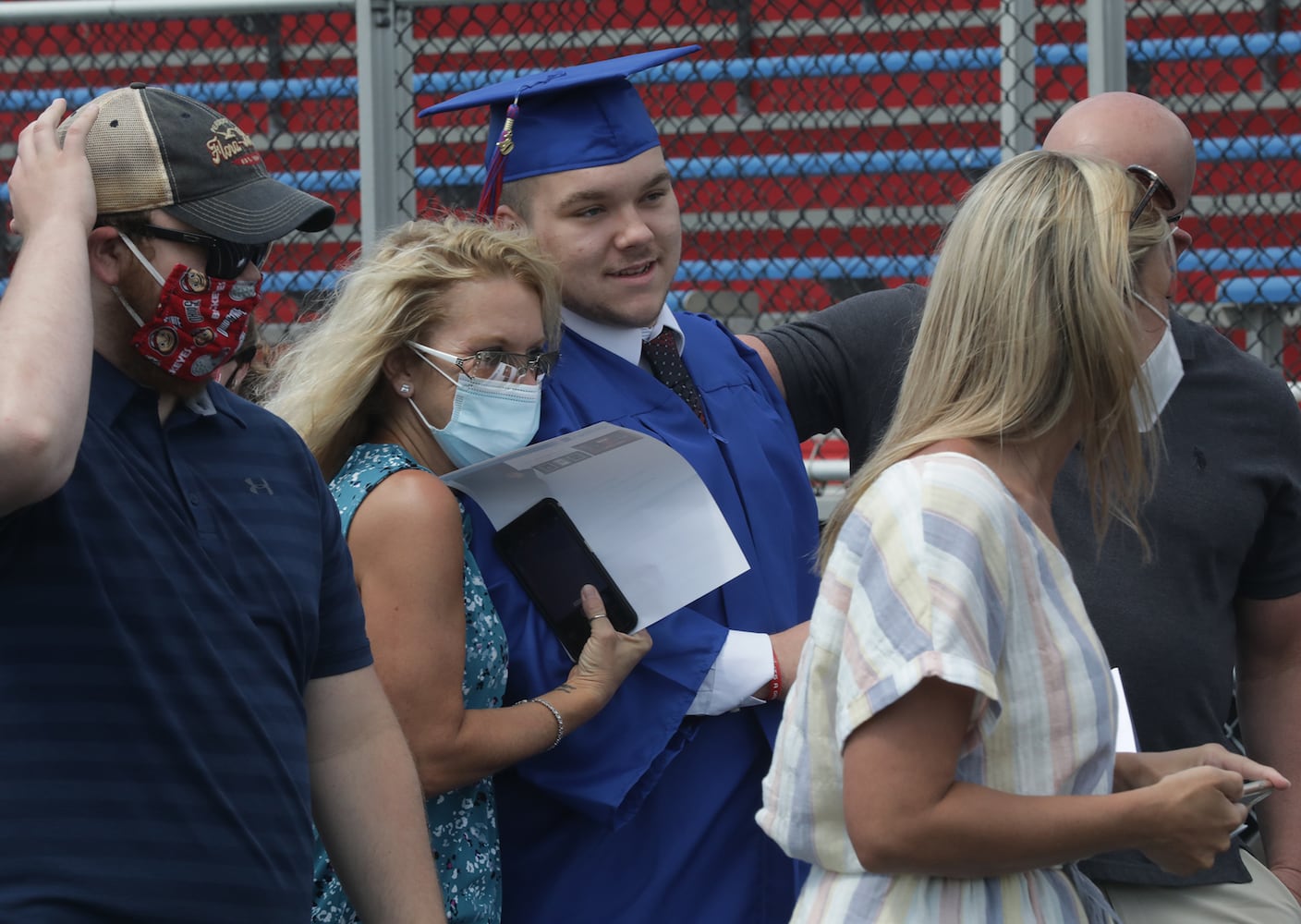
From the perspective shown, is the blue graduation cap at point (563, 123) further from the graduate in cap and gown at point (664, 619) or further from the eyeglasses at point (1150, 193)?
the eyeglasses at point (1150, 193)

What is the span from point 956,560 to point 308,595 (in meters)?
0.64

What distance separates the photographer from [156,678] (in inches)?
51.5

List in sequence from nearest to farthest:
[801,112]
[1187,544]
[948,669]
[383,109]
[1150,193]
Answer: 1. [948,669]
2. [1150,193]
3. [1187,544]
4. [383,109]
5. [801,112]

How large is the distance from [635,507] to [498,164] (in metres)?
0.57

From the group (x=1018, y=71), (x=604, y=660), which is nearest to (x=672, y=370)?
(x=604, y=660)

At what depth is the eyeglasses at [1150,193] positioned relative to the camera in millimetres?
1550

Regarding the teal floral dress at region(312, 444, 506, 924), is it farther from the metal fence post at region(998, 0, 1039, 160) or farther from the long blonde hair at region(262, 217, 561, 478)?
the metal fence post at region(998, 0, 1039, 160)

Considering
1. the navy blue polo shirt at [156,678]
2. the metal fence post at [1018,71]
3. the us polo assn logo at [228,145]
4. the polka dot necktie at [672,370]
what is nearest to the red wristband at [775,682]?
the polka dot necktie at [672,370]

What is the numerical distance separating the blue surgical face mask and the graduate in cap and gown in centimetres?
8

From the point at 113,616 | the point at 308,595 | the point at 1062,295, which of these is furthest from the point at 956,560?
the point at 113,616

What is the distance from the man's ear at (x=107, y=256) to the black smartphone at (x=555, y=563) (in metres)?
0.67

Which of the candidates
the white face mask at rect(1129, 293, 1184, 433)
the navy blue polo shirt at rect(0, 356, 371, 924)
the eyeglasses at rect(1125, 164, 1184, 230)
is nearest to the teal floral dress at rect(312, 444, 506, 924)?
the navy blue polo shirt at rect(0, 356, 371, 924)

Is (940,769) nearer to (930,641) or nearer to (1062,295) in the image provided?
(930,641)

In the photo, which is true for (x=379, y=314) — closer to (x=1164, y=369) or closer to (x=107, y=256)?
(x=107, y=256)
